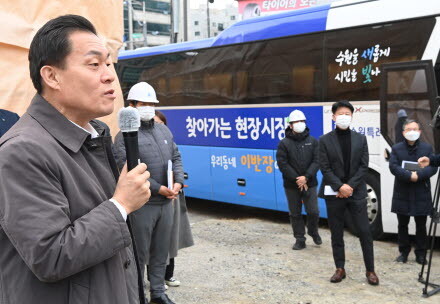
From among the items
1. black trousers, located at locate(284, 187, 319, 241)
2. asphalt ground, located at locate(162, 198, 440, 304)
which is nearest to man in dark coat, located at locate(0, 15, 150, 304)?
asphalt ground, located at locate(162, 198, 440, 304)

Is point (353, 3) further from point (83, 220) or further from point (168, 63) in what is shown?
point (83, 220)

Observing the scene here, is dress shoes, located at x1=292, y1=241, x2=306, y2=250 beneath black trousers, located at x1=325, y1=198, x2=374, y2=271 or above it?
beneath

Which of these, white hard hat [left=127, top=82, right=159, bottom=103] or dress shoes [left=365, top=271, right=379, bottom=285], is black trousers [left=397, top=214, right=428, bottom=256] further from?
white hard hat [left=127, top=82, right=159, bottom=103]

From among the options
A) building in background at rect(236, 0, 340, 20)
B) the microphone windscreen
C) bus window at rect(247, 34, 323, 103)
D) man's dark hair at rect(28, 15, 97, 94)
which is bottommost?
the microphone windscreen

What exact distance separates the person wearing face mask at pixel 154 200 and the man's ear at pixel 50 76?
2.80 meters

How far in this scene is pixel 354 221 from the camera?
5.38 metres

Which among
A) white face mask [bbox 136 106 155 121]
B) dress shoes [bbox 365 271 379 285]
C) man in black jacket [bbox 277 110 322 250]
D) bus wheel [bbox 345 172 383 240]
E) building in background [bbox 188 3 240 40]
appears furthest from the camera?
building in background [bbox 188 3 240 40]

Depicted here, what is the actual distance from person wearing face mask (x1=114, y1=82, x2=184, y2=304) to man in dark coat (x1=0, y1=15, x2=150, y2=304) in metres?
2.68

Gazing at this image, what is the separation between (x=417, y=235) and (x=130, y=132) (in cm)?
516

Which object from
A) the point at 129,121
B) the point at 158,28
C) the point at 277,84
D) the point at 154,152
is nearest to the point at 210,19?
the point at 158,28

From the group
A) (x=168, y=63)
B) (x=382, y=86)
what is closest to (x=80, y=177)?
(x=382, y=86)

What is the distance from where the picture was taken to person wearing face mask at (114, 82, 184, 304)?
4.44m

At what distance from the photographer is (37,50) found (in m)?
1.62

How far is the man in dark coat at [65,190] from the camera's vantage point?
4.72 ft
